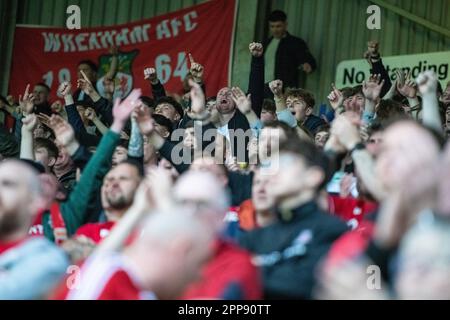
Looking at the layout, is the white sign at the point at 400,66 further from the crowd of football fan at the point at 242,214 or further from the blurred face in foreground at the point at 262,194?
the blurred face in foreground at the point at 262,194

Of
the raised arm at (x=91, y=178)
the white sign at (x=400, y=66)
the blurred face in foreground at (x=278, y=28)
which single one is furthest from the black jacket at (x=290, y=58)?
the raised arm at (x=91, y=178)

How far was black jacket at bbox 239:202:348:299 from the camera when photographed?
4.38m

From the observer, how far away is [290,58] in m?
10.8

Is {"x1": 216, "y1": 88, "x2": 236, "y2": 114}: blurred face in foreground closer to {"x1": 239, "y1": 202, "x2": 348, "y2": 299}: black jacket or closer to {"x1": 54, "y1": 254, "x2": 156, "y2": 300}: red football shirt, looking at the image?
{"x1": 239, "y1": 202, "x2": 348, "y2": 299}: black jacket

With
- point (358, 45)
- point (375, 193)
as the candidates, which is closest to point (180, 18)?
point (358, 45)

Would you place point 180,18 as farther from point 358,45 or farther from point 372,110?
point 372,110

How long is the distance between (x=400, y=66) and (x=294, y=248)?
18.6ft

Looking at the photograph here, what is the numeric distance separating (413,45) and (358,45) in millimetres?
543

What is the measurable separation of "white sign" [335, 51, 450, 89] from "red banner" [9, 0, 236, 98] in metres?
1.36

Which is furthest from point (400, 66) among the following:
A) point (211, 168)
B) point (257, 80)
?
point (211, 168)

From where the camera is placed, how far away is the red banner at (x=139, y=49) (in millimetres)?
11414

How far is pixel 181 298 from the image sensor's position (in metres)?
4.03

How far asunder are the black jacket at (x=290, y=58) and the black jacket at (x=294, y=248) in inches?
239

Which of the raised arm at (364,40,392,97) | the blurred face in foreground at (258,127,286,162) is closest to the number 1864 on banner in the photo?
the raised arm at (364,40,392,97)
